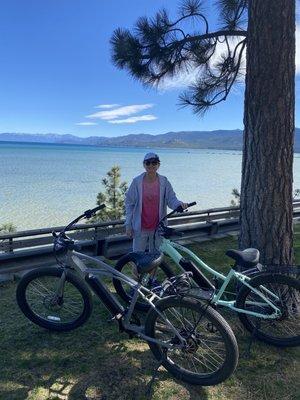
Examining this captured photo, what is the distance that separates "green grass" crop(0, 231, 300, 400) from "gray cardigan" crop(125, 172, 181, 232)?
127cm

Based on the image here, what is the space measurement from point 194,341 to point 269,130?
2.43m

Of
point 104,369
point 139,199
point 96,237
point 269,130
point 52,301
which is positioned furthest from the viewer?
point 96,237

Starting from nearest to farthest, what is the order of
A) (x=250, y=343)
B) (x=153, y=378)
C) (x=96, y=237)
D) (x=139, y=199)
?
1. (x=153, y=378)
2. (x=250, y=343)
3. (x=139, y=199)
4. (x=96, y=237)

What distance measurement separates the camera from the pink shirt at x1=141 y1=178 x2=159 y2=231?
4684mm

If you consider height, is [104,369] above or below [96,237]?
below

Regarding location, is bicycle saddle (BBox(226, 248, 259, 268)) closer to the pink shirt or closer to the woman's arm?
the pink shirt

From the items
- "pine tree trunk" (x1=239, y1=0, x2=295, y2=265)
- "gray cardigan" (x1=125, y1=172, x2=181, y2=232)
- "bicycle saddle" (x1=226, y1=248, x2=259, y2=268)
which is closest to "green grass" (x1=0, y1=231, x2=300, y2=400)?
"bicycle saddle" (x1=226, y1=248, x2=259, y2=268)

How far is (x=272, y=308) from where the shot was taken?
396 centimetres

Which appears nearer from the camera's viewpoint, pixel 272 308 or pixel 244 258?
pixel 244 258

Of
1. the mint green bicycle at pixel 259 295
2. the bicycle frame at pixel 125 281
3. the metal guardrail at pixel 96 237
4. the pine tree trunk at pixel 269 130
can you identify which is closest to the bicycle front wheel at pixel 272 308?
the mint green bicycle at pixel 259 295

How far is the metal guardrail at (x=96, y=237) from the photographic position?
5.89 meters

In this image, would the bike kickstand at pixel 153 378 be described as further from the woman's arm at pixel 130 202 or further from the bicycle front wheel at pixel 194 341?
the woman's arm at pixel 130 202

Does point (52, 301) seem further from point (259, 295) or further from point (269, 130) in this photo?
point (269, 130)

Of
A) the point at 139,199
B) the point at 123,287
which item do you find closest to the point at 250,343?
the point at 123,287
